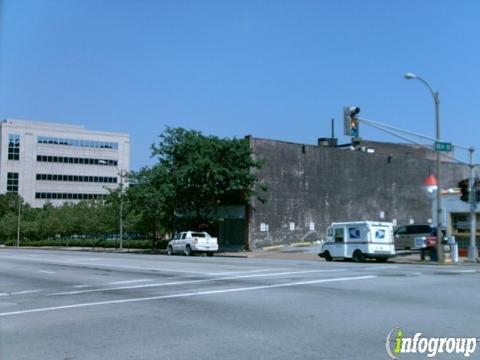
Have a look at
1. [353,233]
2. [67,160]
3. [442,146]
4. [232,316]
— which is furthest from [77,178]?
[232,316]

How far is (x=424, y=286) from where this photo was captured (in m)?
16.7

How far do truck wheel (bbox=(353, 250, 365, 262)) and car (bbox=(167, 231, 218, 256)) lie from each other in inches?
478

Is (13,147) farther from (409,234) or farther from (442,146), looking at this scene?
(442,146)

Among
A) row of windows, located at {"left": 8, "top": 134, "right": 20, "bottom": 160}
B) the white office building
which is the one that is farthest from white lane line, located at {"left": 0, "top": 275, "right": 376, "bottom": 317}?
row of windows, located at {"left": 8, "top": 134, "right": 20, "bottom": 160}

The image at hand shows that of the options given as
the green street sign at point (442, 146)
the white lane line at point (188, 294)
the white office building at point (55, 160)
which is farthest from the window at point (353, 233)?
the white office building at point (55, 160)

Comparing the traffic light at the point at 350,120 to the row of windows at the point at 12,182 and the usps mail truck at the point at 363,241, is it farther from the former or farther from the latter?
the row of windows at the point at 12,182

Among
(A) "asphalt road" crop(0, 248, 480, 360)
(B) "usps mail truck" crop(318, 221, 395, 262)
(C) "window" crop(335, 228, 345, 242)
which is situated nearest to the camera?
(A) "asphalt road" crop(0, 248, 480, 360)

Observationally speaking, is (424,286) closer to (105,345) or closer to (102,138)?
(105,345)

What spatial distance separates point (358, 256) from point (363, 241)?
3.11 ft

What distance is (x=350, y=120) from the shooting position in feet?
88.4

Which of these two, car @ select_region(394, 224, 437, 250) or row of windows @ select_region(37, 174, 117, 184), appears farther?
row of windows @ select_region(37, 174, 117, 184)

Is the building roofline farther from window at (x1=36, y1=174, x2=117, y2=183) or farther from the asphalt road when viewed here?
the asphalt road

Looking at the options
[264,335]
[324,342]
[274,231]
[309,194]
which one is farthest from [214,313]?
[309,194]

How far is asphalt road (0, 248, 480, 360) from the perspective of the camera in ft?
28.8
